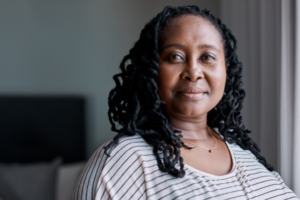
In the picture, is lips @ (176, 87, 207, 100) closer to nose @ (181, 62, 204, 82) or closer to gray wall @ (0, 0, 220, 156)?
nose @ (181, 62, 204, 82)

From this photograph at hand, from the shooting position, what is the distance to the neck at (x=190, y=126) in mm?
986

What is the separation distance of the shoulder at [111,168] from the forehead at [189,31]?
1.17ft

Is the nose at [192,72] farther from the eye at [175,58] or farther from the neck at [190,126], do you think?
the neck at [190,126]

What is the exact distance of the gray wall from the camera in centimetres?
224

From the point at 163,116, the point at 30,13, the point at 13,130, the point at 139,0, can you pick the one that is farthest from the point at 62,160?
the point at 163,116

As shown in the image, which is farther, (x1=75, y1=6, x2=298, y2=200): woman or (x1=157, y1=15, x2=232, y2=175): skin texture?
(x1=157, y1=15, x2=232, y2=175): skin texture

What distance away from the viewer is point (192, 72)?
870 mm

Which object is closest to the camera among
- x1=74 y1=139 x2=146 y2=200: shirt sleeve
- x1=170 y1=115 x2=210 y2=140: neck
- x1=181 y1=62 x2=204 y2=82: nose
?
x1=74 y1=139 x2=146 y2=200: shirt sleeve

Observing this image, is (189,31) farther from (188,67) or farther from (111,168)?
(111,168)

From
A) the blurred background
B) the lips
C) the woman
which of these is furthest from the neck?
the blurred background

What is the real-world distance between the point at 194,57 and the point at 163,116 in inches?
8.3

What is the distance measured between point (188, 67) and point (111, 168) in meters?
0.38

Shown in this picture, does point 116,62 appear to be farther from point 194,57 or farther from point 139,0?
point 194,57

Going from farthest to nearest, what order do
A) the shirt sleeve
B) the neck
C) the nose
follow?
1. the neck
2. the nose
3. the shirt sleeve
